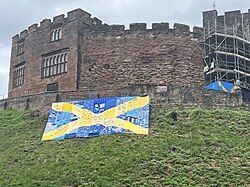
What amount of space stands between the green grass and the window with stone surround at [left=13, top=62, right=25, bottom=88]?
940cm

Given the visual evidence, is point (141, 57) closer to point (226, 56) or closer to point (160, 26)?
point (160, 26)

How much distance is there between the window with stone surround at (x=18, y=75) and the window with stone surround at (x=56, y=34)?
3.06m

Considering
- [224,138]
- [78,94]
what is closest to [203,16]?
[78,94]

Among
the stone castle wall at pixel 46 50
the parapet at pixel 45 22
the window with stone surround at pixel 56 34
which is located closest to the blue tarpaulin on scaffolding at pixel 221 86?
the stone castle wall at pixel 46 50

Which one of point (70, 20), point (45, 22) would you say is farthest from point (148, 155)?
point (45, 22)

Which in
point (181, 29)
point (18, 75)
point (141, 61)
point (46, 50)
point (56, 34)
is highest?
point (181, 29)

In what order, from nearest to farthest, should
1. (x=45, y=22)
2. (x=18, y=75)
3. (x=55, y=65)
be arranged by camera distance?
(x=55, y=65) < (x=45, y=22) < (x=18, y=75)

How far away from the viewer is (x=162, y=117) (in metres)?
28.6

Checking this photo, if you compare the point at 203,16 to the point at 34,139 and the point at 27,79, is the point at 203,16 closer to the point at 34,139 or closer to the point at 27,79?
the point at 27,79

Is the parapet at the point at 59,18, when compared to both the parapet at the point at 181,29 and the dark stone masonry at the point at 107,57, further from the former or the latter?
the parapet at the point at 181,29

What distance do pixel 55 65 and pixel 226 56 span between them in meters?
11.0

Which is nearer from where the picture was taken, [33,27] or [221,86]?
[221,86]

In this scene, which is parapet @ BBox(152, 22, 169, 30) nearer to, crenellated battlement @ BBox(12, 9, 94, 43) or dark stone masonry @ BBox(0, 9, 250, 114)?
dark stone masonry @ BBox(0, 9, 250, 114)

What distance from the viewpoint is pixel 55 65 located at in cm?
3700
